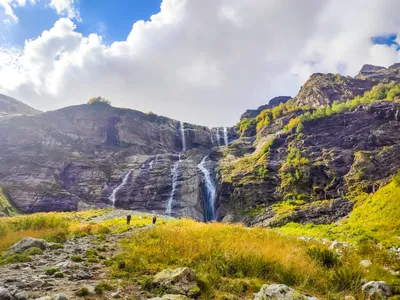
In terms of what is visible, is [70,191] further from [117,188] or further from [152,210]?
[152,210]

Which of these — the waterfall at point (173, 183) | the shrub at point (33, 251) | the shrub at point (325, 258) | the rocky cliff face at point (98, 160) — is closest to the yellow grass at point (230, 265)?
Result: the shrub at point (325, 258)

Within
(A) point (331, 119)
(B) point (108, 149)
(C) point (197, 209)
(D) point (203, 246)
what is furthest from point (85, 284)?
(B) point (108, 149)

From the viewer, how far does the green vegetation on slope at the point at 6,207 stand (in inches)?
2507

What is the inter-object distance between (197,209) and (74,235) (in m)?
51.8

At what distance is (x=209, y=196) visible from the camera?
260 feet

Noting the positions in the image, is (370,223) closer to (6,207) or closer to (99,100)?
(6,207)

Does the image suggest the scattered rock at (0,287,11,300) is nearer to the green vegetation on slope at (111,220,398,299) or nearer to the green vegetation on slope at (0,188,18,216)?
the green vegetation on slope at (111,220,398,299)

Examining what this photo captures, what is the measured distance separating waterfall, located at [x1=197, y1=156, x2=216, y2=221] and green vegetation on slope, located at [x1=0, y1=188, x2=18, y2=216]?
42495mm

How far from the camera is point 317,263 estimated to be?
41.6ft

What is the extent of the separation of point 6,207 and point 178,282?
70460 mm

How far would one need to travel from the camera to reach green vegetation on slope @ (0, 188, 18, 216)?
6368cm

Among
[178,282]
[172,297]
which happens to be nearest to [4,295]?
[172,297]

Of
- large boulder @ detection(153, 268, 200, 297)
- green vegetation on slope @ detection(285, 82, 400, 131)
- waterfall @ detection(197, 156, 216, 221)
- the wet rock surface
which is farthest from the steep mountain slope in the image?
large boulder @ detection(153, 268, 200, 297)

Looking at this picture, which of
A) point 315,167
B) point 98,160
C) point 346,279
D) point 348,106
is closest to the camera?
point 346,279
